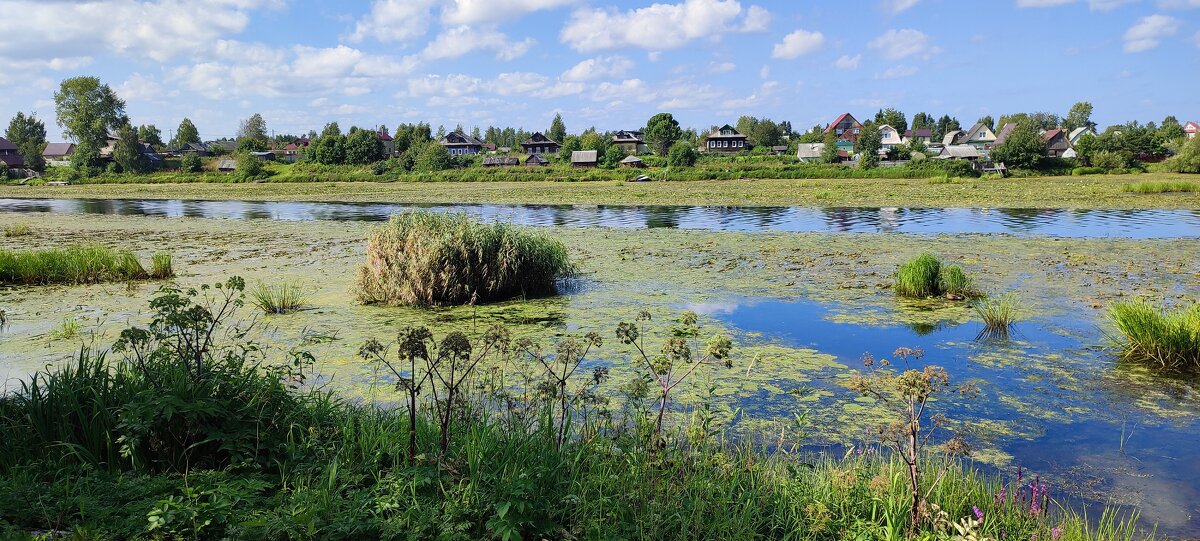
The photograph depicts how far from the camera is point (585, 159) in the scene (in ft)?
279

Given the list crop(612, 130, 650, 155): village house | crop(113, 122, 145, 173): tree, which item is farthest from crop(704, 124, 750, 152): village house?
crop(113, 122, 145, 173): tree

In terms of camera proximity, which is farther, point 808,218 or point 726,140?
point 726,140

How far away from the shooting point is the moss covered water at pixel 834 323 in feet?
18.8

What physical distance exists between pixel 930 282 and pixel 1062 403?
16.2ft

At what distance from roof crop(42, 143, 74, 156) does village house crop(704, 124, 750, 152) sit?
93.6 metres

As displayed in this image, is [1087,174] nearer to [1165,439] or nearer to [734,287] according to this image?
[734,287]

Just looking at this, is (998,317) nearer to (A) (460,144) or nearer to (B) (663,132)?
(B) (663,132)

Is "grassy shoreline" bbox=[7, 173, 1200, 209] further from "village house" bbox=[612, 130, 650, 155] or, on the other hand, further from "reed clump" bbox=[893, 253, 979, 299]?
"village house" bbox=[612, 130, 650, 155]

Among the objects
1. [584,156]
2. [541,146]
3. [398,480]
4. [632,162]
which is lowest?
[398,480]

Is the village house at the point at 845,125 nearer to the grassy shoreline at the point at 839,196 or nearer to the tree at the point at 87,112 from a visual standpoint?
the grassy shoreline at the point at 839,196

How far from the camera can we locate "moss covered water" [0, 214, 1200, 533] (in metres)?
5.74

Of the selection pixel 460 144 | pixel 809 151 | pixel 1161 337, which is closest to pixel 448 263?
pixel 1161 337

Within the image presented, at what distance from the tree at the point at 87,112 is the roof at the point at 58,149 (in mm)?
25575

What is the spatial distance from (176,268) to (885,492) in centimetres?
1494
